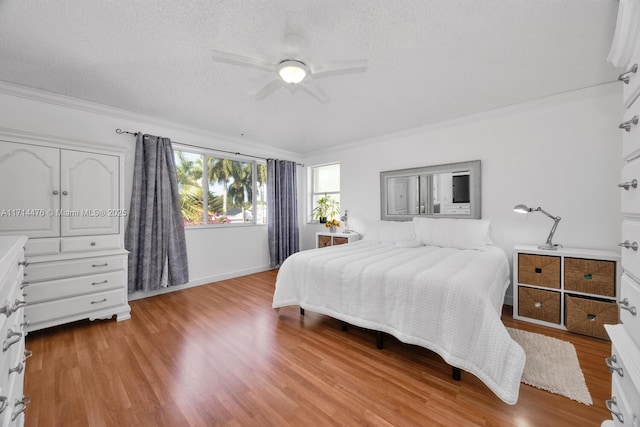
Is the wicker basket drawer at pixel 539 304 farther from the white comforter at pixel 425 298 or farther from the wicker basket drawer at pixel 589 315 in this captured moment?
the white comforter at pixel 425 298

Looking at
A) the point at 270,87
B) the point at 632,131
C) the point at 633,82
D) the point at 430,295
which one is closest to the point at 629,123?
the point at 632,131

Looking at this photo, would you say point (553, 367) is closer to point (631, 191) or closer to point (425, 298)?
point (425, 298)

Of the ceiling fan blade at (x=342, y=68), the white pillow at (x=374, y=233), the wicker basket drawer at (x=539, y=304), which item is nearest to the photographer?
the ceiling fan blade at (x=342, y=68)

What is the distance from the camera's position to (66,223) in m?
2.50

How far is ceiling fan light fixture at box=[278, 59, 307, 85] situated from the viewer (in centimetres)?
191

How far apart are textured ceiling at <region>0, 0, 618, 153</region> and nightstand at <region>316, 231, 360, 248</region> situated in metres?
2.06

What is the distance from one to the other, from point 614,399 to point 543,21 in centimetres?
214

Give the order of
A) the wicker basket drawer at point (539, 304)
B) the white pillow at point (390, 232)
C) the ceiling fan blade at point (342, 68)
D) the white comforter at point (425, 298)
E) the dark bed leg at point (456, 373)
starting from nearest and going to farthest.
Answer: the white comforter at point (425, 298) → the dark bed leg at point (456, 373) → the ceiling fan blade at point (342, 68) → the wicker basket drawer at point (539, 304) → the white pillow at point (390, 232)

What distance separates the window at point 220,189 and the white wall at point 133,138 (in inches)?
7.5

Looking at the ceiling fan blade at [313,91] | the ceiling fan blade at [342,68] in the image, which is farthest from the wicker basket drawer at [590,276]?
the ceiling fan blade at [313,91]

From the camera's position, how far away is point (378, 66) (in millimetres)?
2229

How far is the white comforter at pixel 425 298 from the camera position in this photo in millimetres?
1522

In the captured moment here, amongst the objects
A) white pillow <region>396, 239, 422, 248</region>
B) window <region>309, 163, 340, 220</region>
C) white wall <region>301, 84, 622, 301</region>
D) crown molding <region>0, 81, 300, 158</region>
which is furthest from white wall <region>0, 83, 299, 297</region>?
white wall <region>301, 84, 622, 301</region>

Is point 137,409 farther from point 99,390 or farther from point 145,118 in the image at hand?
point 145,118
